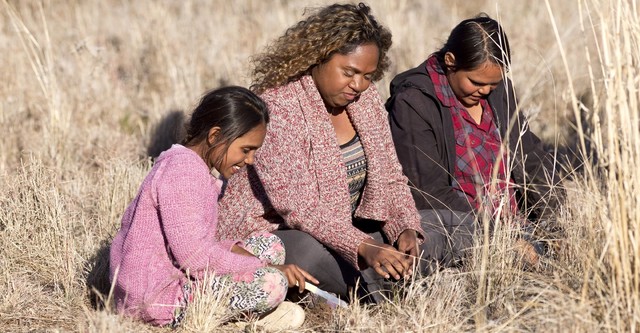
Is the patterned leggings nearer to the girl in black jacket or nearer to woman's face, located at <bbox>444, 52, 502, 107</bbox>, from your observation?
the girl in black jacket

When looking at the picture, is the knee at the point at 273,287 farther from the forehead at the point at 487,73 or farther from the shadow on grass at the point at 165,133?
the shadow on grass at the point at 165,133

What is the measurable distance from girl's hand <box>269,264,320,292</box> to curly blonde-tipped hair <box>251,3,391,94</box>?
786 mm

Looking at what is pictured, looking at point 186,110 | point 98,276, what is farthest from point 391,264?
point 186,110

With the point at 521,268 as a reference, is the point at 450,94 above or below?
above

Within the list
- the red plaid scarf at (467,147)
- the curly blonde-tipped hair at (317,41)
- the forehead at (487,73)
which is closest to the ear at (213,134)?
the curly blonde-tipped hair at (317,41)

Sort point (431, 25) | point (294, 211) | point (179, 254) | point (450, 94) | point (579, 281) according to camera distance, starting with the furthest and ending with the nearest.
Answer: point (431, 25) < point (450, 94) < point (294, 211) < point (179, 254) < point (579, 281)

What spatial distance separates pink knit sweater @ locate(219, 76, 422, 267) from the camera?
386cm

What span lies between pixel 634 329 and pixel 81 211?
290 cm

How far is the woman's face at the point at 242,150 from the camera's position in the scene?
3.65 m

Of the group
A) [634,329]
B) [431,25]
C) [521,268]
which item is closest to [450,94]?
[521,268]

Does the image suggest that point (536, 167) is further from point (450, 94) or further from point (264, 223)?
point (264, 223)

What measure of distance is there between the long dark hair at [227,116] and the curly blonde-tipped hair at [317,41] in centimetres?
32

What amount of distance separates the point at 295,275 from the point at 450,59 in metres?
1.34

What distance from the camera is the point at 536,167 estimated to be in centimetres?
469
